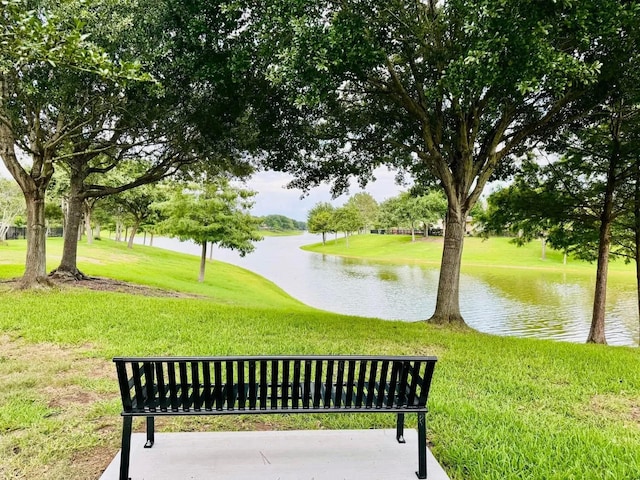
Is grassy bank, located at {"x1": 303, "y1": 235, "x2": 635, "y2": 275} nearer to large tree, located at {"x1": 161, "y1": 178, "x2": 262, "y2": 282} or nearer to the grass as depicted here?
large tree, located at {"x1": 161, "y1": 178, "x2": 262, "y2": 282}

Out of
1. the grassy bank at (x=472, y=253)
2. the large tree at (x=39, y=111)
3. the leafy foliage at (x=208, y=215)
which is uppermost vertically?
the large tree at (x=39, y=111)

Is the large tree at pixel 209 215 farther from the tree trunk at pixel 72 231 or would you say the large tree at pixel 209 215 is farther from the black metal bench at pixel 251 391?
the black metal bench at pixel 251 391

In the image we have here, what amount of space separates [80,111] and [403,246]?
52066 mm

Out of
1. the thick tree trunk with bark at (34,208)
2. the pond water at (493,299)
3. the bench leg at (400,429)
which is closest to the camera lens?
the bench leg at (400,429)

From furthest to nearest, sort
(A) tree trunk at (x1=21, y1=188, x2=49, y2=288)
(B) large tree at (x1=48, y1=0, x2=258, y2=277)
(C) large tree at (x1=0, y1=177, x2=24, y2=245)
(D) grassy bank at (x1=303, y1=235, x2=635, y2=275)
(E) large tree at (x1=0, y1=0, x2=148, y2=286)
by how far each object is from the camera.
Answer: (D) grassy bank at (x1=303, y1=235, x2=635, y2=275) < (C) large tree at (x1=0, y1=177, x2=24, y2=245) < (A) tree trunk at (x1=21, y1=188, x2=49, y2=288) < (E) large tree at (x1=0, y1=0, x2=148, y2=286) < (B) large tree at (x1=48, y1=0, x2=258, y2=277)

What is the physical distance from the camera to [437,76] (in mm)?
8469

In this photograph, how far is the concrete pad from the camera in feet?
9.26

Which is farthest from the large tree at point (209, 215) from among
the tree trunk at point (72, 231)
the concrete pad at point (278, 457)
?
the concrete pad at point (278, 457)

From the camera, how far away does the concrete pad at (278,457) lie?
2822mm

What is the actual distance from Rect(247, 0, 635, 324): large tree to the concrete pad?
4.63 meters

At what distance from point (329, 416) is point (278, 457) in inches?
38.8

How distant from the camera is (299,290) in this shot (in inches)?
1008

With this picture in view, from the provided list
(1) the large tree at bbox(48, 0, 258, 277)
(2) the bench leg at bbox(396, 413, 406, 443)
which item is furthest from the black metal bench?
(1) the large tree at bbox(48, 0, 258, 277)

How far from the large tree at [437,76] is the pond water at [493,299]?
741 cm
